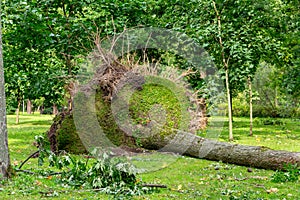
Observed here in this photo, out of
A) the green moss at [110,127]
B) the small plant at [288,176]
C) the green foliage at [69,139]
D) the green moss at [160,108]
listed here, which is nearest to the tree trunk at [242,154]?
the small plant at [288,176]

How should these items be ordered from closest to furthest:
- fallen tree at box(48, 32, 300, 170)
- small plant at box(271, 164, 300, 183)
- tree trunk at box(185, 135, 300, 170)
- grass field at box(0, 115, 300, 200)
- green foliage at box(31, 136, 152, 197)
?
grass field at box(0, 115, 300, 200), green foliage at box(31, 136, 152, 197), small plant at box(271, 164, 300, 183), tree trunk at box(185, 135, 300, 170), fallen tree at box(48, 32, 300, 170)

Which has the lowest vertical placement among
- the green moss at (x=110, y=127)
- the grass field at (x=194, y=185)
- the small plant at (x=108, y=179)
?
the grass field at (x=194, y=185)

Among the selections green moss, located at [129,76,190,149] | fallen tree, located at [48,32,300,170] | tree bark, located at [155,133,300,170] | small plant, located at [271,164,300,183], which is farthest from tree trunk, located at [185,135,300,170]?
green moss, located at [129,76,190,149]

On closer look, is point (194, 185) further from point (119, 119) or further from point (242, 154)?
point (119, 119)

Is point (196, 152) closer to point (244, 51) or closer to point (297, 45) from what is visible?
point (244, 51)

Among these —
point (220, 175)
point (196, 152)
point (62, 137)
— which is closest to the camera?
point (220, 175)

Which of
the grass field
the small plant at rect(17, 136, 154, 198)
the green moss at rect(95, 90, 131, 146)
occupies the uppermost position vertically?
the green moss at rect(95, 90, 131, 146)

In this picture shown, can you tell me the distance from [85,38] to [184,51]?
13.9 ft

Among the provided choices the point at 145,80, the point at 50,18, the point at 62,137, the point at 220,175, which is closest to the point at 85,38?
the point at 50,18

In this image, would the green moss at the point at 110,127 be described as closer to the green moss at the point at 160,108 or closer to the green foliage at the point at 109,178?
the green moss at the point at 160,108

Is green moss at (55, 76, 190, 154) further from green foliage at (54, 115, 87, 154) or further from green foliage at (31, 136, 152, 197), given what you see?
green foliage at (31, 136, 152, 197)

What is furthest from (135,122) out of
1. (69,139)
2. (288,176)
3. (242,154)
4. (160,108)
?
(288,176)

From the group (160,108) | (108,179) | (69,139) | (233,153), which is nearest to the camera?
(108,179)

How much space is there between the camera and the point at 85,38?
49.7 ft
